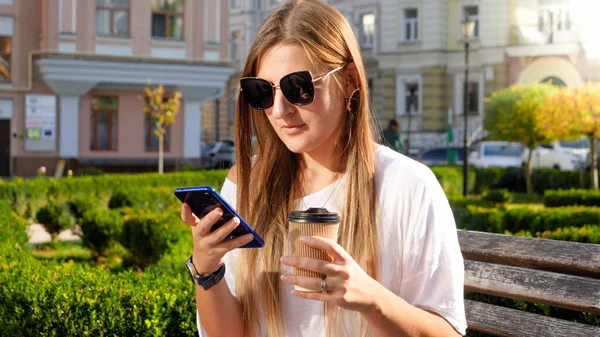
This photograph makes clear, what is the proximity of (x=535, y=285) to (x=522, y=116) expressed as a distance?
21.4m

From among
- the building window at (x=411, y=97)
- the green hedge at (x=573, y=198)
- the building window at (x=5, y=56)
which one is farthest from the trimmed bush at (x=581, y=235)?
the building window at (x=411, y=97)

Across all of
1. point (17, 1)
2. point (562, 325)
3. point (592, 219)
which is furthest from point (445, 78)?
point (562, 325)

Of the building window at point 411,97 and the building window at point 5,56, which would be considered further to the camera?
the building window at point 411,97

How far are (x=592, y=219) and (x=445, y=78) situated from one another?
32.5 meters

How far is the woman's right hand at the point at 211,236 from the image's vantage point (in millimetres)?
2061

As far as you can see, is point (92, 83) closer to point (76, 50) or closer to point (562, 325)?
point (76, 50)

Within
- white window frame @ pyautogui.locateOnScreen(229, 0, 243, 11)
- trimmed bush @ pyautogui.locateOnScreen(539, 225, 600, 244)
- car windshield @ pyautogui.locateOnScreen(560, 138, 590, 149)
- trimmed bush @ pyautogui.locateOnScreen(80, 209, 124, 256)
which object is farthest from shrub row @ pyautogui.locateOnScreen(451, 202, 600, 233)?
white window frame @ pyautogui.locateOnScreen(229, 0, 243, 11)

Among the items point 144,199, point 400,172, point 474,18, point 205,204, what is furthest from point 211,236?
point 474,18

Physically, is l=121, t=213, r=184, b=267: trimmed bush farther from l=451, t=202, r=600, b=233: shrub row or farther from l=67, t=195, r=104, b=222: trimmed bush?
l=451, t=202, r=600, b=233: shrub row

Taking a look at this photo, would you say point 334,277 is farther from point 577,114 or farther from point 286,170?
point 577,114

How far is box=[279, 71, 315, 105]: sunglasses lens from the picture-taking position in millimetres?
2234

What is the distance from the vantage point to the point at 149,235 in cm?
886

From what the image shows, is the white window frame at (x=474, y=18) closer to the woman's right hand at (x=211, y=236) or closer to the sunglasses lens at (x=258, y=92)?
the sunglasses lens at (x=258, y=92)

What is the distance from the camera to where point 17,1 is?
28891mm
